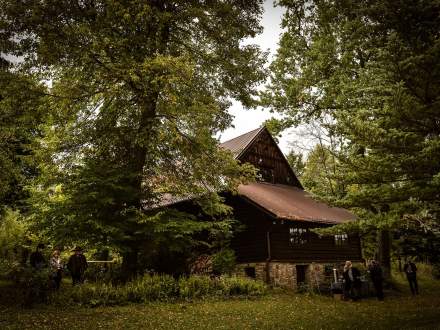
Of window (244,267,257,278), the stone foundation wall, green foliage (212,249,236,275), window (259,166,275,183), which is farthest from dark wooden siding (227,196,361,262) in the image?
window (259,166,275,183)

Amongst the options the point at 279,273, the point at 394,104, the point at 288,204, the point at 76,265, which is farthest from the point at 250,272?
the point at 394,104

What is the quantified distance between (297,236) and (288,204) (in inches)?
82.1

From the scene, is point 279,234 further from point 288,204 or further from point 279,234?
point 288,204

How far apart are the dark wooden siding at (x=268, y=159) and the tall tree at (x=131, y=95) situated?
11149mm

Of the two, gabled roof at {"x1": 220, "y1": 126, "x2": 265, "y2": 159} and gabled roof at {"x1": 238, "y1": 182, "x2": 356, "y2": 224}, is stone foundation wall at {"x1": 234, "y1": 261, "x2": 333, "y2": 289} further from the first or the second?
gabled roof at {"x1": 220, "y1": 126, "x2": 265, "y2": 159}

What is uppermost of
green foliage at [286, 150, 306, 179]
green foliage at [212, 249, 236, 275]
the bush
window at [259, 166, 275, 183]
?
green foliage at [286, 150, 306, 179]

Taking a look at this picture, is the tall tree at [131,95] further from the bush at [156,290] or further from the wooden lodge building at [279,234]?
the wooden lodge building at [279,234]

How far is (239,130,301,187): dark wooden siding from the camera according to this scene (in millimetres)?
27703

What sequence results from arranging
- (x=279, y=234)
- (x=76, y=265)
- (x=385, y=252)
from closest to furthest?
(x=76, y=265) → (x=279, y=234) → (x=385, y=252)

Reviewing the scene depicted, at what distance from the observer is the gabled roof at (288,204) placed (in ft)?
70.0

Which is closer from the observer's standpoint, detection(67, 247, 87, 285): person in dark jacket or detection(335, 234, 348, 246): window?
detection(67, 247, 87, 285): person in dark jacket

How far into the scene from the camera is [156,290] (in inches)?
570

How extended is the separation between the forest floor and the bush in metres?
0.66

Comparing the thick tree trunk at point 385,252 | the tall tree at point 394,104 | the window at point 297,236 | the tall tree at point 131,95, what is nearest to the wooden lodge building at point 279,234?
the window at point 297,236
